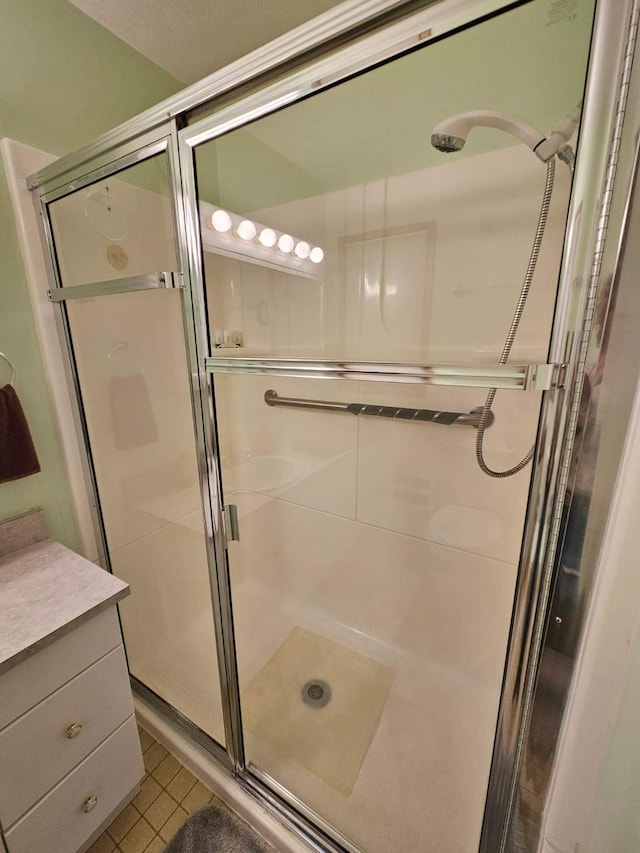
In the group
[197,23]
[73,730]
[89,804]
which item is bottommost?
[89,804]

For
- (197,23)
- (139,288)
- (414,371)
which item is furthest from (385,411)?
(197,23)

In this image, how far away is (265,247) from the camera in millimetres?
1376

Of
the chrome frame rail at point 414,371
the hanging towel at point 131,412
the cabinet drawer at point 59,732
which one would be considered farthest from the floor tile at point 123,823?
the chrome frame rail at point 414,371

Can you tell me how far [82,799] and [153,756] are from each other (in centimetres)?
41

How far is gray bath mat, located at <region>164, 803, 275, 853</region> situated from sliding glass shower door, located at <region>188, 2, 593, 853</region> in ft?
0.41

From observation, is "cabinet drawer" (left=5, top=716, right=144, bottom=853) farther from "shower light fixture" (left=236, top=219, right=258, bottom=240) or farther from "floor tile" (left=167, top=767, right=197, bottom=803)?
"shower light fixture" (left=236, top=219, right=258, bottom=240)

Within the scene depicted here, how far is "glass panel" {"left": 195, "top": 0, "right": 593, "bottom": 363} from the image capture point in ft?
2.98

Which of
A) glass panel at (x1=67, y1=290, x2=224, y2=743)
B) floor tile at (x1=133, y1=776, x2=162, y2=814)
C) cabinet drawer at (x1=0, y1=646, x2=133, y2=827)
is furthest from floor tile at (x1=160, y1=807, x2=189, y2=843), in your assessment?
cabinet drawer at (x1=0, y1=646, x2=133, y2=827)

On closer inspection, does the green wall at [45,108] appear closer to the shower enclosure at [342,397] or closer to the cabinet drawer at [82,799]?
the shower enclosure at [342,397]

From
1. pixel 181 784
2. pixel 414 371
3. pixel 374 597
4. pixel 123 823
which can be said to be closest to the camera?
pixel 414 371

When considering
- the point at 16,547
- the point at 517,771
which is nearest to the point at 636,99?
the point at 517,771

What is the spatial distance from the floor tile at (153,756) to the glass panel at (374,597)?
375 millimetres

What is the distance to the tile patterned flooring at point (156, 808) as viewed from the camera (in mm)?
1062

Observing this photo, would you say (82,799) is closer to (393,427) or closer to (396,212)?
(393,427)
